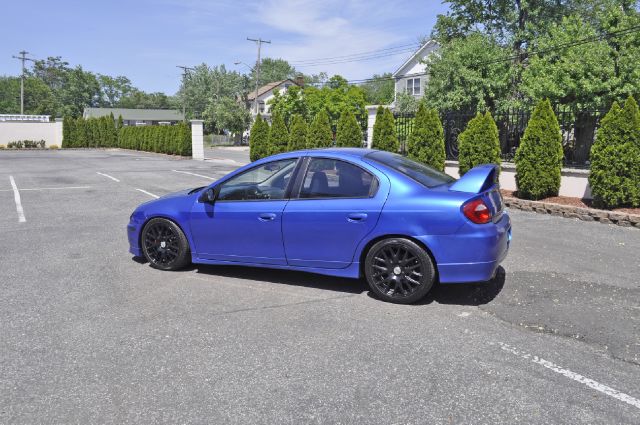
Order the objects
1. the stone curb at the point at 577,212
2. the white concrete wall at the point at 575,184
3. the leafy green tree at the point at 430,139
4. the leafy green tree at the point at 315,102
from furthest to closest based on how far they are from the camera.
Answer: the leafy green tree at the point at 315,102
the leafy green tree at the point at 430,139
the white concrete wall at the point at 575,184
the stone curb at the point at 577,212

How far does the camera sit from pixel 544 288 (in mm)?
5055

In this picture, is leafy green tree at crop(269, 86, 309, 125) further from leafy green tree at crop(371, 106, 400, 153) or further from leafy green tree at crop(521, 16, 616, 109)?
leafy green tree at crop(371, 106, 400, 153)

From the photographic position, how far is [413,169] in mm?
5047

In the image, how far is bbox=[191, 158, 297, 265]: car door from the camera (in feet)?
16.4

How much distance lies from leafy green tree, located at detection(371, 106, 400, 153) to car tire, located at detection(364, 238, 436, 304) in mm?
9703

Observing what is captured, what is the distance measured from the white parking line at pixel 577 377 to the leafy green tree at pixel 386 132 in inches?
423

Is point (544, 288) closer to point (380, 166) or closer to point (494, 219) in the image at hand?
point (494, 219)

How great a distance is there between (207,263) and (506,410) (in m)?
3.63

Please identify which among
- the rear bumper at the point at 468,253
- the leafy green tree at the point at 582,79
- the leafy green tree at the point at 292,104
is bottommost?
the rear bumper at the point at 468,253

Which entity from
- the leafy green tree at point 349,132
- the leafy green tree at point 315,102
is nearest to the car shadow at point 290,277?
the leafy green tree at point 349,132

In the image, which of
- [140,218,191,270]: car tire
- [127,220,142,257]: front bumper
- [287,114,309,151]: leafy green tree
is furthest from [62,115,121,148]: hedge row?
[140,218,191,270]: car tire

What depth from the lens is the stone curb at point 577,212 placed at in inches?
332

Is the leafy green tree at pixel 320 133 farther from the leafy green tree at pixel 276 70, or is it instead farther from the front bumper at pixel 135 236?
the leafy green tree at pixel 276 70

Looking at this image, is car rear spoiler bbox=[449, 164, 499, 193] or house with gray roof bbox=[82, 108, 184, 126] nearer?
car rear spoiler bbox=[449, 164, 499, 193]
